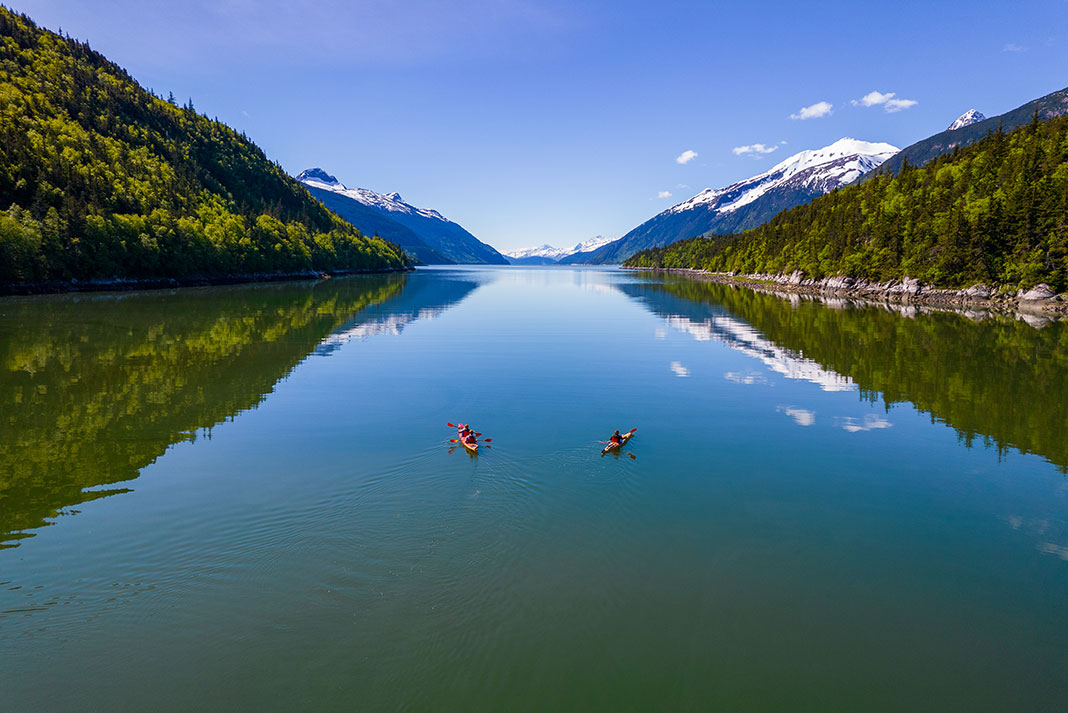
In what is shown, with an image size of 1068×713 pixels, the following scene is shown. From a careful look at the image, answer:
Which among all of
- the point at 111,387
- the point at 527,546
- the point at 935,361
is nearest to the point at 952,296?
the point at 935,361

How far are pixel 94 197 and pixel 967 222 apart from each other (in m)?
179

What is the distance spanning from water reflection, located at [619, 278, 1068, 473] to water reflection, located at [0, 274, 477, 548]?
28.9 meters

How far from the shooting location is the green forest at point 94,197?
95.8 metres

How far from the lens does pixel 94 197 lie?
114m

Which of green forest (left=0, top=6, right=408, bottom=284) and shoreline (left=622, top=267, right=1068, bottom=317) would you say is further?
green forest (left=0, top=6, right=408, bottom=284)

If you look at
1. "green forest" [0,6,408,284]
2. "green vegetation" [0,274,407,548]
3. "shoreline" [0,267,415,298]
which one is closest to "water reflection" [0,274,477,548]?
"green vegetation" [0,274,407,548]

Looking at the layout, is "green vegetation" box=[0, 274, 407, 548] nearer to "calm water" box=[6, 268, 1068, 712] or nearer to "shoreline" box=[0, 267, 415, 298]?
"calm water" box=[6, 268, 1068, 712]

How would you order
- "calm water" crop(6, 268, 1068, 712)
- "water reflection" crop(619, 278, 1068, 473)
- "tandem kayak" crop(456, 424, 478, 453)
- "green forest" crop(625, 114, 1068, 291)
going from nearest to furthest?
"calm water" crop(6, 268, 1068, 712), "tandem kayak" crop(456, 424, 478, 453), "water reflection" crop(619, 278, 1068, 473), "green forest" crop(625, 114, 1068, 291)

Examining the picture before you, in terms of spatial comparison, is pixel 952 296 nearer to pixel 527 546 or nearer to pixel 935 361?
pixel 935 361

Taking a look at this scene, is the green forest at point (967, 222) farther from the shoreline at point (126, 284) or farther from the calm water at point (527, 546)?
the shoreline at point (126, 284)

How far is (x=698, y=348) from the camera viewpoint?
46438 millimetres

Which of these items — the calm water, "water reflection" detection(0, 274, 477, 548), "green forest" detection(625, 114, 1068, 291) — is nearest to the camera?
the calm water

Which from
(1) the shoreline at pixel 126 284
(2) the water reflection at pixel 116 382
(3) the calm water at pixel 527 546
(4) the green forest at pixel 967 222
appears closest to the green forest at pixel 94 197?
(1) the shoreline at pixel 126 284

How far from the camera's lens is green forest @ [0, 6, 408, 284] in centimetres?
9581
